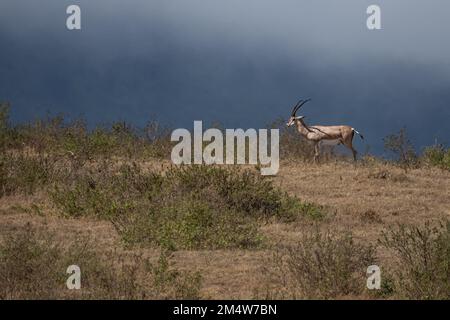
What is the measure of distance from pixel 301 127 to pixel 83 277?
15.2 m

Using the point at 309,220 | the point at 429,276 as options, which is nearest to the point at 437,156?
the point at 309,220

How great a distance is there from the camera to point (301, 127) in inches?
976

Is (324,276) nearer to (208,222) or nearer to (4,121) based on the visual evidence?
(208,222)

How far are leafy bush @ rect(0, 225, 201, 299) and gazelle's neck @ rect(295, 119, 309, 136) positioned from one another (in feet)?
45.7

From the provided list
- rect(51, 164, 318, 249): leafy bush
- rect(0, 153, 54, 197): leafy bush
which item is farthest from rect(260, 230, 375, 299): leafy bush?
rect(0, 153, 54, 197): leafy bush

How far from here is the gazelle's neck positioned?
24609 mm

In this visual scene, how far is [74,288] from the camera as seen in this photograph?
32.1ft

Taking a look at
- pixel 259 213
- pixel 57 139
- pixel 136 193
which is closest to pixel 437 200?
pixel 259 213

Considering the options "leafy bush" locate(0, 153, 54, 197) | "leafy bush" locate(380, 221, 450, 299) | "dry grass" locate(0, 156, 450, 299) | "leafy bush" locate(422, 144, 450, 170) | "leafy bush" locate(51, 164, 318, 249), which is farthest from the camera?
"leafy bush" locate(422, 144, 450, 170)

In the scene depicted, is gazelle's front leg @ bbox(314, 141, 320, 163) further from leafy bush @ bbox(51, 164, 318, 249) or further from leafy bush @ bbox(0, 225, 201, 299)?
leafy bush @ bbox(0, 225, 201, 299)
